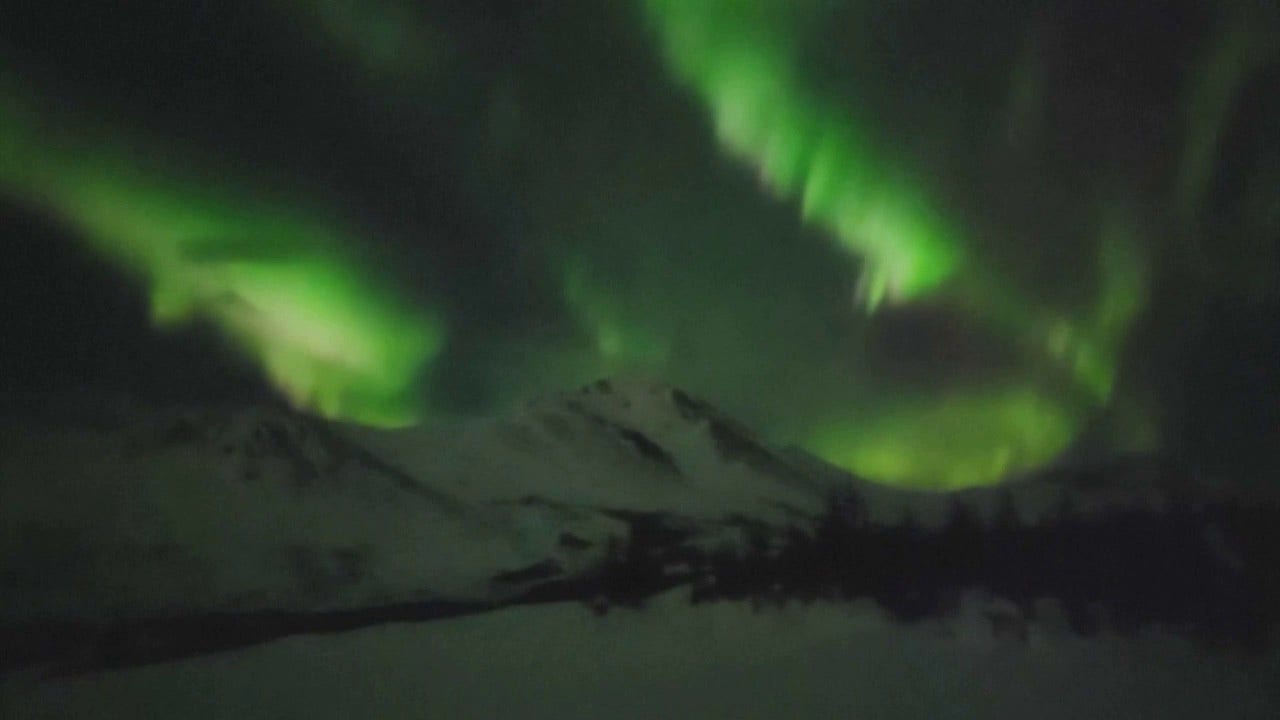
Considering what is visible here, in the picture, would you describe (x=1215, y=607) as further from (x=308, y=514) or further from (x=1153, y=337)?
(x=308, y=514)

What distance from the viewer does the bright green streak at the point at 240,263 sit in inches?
52.4

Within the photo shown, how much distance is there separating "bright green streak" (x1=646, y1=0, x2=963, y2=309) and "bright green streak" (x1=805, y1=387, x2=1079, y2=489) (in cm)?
16

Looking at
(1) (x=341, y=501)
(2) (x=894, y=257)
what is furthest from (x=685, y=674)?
(2) (x=894, y=257)

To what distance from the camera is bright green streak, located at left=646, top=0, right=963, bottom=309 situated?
1.58m

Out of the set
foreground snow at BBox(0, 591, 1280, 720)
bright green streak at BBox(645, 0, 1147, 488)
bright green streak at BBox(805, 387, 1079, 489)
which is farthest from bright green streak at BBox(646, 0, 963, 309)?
foreground snow at BBox(0, 591, 1280, 720)

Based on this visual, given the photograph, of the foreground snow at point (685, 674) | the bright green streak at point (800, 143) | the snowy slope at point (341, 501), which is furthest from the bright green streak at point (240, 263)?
the bright green streak at point (800, 143)

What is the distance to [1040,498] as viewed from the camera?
168 centimetres

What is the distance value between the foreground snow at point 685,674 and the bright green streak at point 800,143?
45 cm

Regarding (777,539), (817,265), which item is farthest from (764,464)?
(817,265)

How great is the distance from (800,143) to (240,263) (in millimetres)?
685

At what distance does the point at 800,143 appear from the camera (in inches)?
63.4

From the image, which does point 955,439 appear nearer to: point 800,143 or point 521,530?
point 800,143

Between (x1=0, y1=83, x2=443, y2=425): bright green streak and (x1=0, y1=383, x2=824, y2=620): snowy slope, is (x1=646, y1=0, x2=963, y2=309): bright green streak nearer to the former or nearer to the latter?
(x1=0, y1=383, x2=824, y2=620): snowy slope

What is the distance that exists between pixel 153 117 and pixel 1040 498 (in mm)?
1160
